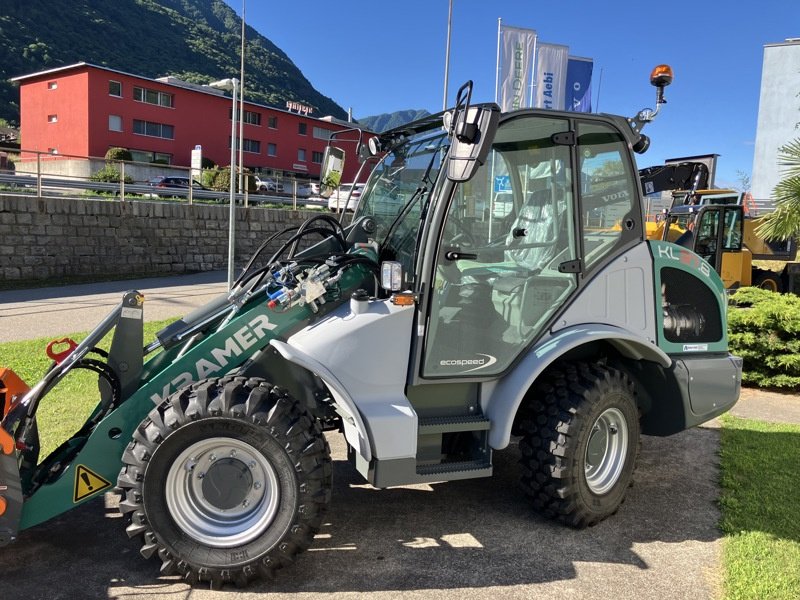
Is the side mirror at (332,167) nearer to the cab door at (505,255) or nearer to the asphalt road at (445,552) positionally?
the cab door at (505,255)

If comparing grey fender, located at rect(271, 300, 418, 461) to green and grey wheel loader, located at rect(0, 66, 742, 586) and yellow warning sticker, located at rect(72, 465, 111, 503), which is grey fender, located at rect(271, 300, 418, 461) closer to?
green and grey wheel loader, located at rect(0, 66, 742, 586)

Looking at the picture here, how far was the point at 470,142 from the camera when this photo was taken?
2926 millimetres

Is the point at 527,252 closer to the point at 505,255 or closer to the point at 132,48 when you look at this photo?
the point at 505,255

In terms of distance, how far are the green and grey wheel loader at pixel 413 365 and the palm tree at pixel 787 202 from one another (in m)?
5.66

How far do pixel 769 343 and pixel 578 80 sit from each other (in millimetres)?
6772

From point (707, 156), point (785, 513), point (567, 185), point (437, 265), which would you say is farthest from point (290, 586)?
point (707, 156)

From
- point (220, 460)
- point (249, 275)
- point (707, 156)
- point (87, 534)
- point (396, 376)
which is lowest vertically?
point (87, 534)

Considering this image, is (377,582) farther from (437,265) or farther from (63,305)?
(63,305)

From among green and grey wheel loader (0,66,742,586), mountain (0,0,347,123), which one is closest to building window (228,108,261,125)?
mountain (0,0,347,123)

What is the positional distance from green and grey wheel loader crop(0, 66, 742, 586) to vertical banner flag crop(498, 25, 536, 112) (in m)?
8.45

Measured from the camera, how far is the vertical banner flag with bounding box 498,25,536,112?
12023 millimetres

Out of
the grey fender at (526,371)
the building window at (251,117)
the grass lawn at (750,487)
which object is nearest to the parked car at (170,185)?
the grass lawn at (750,487)

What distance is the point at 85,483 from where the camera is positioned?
9.93 feet

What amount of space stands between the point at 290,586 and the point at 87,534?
1289mm
